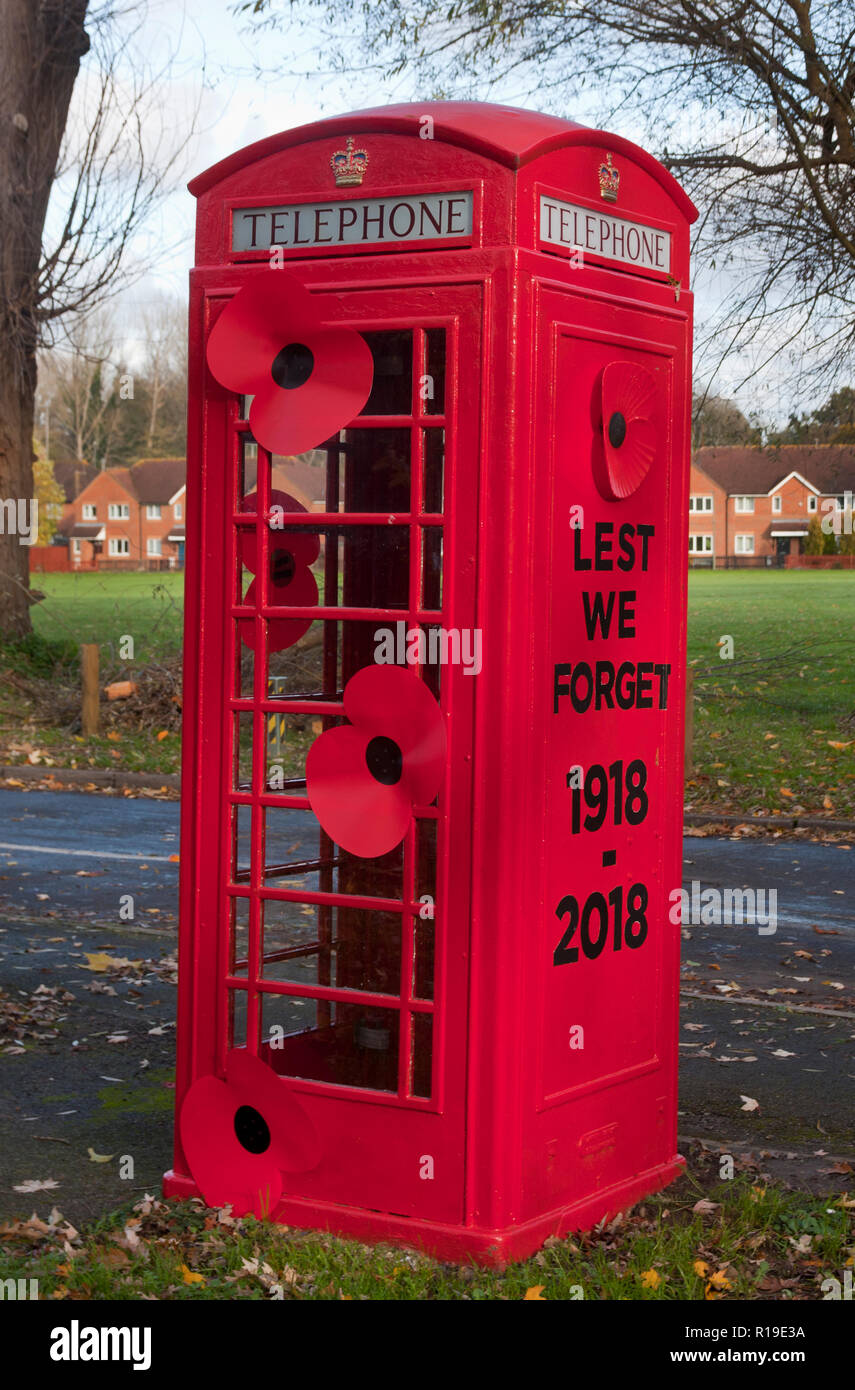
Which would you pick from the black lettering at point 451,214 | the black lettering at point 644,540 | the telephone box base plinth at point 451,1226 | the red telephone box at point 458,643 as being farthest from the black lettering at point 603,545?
the telephone box base plinth at point 451,1226

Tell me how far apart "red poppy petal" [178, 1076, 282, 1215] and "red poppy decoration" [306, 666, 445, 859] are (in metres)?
0.87

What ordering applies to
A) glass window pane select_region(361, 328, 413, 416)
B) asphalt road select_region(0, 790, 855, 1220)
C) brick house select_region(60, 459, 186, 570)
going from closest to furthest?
1. glass window pane select_region(361, 328, 413, 416)
2. asphalt road select_region(0, 790, 855, 1220)
3. brick house select_region(60, 459, 186, 570)

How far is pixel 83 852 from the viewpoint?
1064 centimetres

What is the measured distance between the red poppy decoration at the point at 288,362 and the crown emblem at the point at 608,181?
82 cm

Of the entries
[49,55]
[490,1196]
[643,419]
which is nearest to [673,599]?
[643,419]

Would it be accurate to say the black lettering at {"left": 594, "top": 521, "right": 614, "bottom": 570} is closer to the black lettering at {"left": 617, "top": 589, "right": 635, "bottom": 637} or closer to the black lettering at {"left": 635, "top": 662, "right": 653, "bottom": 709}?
the black lettering at {"left": 617, "top": 589, "right": 635, "bottom": 637}

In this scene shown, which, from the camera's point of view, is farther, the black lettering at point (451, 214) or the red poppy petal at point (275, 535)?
the red poppy petal at point (275, 535)

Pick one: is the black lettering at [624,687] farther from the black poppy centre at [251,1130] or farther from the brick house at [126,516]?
the brick house at [126,516]

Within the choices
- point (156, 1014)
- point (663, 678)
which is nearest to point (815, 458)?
point (156, 1014)

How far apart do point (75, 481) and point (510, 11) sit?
283ft

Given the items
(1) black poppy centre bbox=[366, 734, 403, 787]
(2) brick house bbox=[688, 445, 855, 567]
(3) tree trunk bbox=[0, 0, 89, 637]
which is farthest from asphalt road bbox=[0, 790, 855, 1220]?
(2) brick house bbox=[688, 445, 855, 567]

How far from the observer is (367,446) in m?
4.55

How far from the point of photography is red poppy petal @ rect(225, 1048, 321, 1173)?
13.3ft

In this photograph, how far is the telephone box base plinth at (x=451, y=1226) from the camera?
3.82 m
